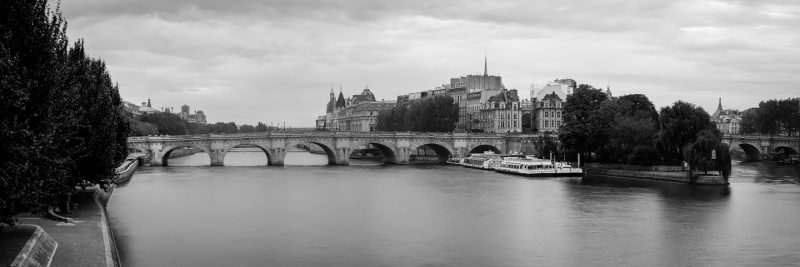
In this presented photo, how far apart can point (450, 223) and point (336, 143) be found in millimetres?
47625

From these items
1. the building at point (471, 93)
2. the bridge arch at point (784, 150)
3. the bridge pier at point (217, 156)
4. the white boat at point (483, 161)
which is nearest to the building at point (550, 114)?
the building at point (471, 93)

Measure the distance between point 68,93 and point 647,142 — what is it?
47.6m

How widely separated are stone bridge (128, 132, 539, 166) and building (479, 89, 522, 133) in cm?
2248

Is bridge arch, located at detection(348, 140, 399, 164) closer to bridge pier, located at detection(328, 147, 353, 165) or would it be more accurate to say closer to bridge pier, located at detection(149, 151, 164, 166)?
bridge pier, located at detection(328, 147, 353, 165)

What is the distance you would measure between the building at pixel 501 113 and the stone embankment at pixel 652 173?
1933 inches

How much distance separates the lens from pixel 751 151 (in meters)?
98.9

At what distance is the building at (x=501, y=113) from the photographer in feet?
393

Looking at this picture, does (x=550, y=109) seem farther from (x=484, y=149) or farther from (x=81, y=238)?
(x=81, y=238)

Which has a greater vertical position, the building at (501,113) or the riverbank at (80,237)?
the building at (501,113)

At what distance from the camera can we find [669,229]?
33.4m

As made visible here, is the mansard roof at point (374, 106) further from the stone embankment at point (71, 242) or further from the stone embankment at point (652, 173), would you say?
the stone embankment at point (71, 242)

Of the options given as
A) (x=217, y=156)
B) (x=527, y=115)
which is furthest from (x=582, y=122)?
(x=527, y=115)

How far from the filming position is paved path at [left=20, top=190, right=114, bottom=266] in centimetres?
2016

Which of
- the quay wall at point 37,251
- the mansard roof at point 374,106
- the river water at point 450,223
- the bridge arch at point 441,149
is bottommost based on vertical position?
the river water at point 450,223
